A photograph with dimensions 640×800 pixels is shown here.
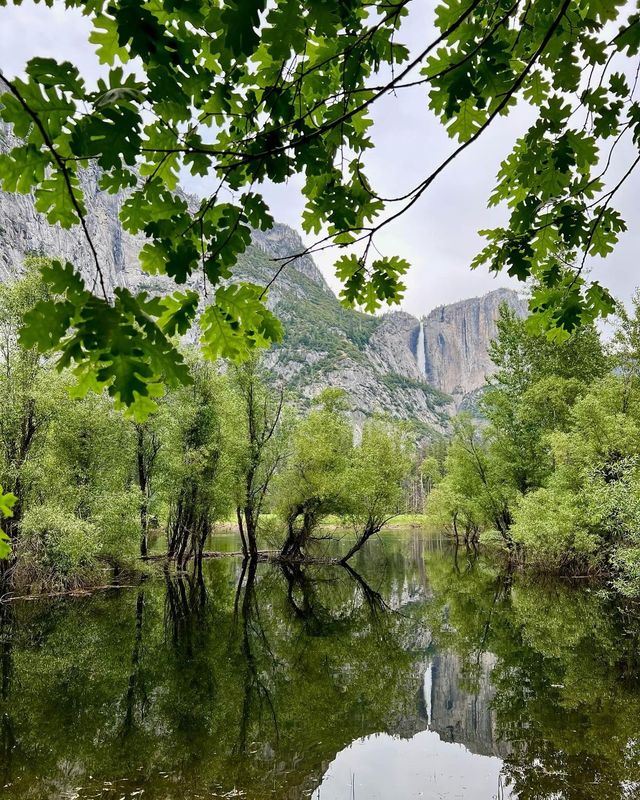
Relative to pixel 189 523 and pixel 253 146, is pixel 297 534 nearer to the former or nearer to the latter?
pixel 189 523

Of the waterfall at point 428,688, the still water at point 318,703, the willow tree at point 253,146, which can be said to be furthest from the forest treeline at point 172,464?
the willow tree at point 253,146

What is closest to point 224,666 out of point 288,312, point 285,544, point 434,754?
point 434,754

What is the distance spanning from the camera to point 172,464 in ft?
85.0

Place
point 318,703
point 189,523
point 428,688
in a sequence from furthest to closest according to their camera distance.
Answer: point 189,523 < point 428,688 < point 318,703

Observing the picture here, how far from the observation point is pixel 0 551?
6.34 ft

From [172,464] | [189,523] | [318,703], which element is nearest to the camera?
[318,703]

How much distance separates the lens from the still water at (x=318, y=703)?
6.67 meters

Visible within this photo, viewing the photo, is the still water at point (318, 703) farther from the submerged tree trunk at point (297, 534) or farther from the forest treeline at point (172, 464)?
the submerged tree trunk at point (297, 534)

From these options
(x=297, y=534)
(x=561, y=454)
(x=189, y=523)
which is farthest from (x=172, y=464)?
(x=561, y=454)

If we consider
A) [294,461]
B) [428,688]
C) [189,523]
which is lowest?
[428,688]

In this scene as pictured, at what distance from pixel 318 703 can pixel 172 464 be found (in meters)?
18.8

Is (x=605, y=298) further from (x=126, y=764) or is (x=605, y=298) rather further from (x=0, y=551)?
(x=126, y=764)

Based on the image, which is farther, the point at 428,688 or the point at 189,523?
the point at 189,523

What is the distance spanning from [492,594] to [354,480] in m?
10.6
